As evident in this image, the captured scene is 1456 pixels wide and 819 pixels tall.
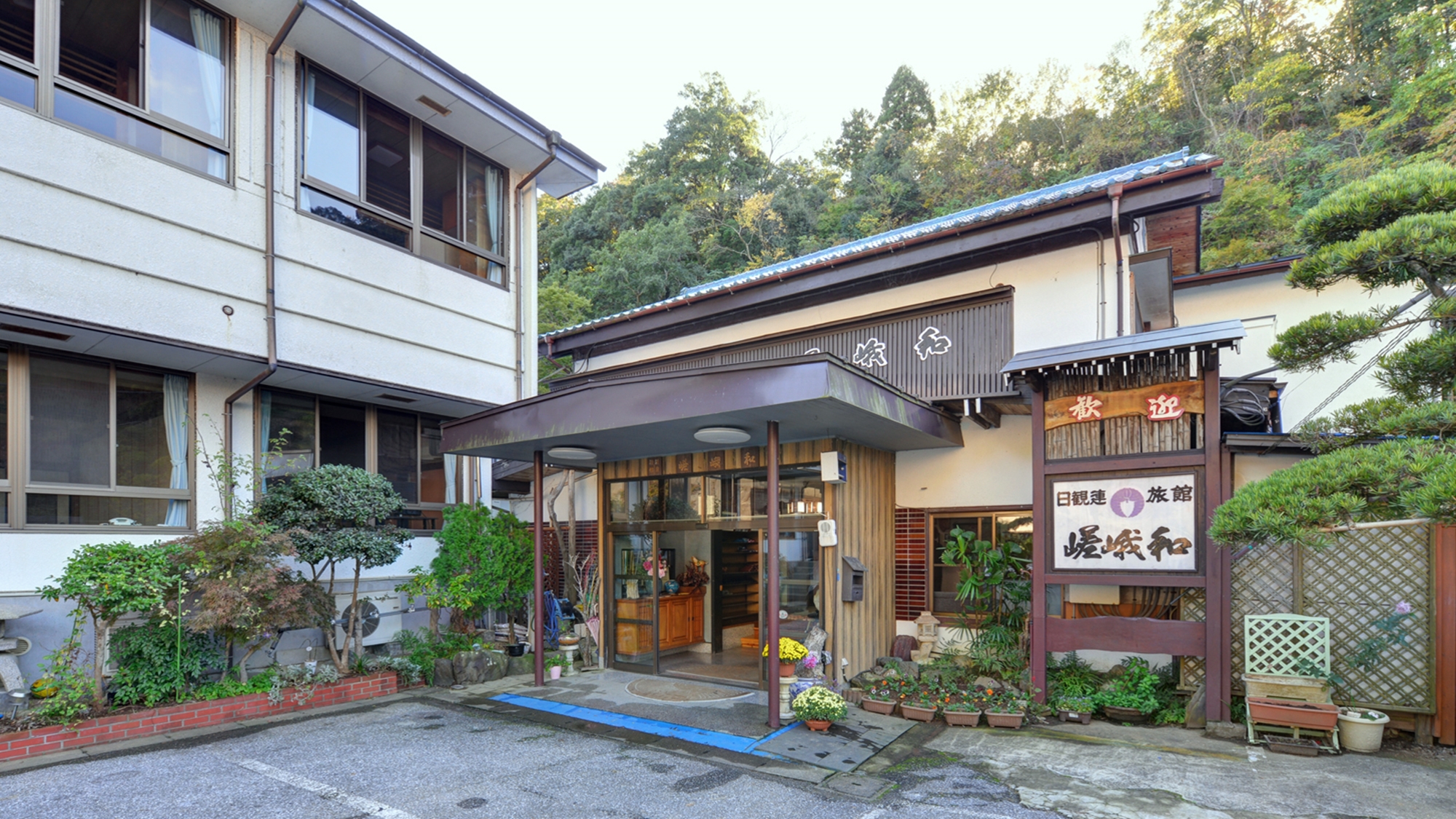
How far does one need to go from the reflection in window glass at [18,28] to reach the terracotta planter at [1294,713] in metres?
11.5

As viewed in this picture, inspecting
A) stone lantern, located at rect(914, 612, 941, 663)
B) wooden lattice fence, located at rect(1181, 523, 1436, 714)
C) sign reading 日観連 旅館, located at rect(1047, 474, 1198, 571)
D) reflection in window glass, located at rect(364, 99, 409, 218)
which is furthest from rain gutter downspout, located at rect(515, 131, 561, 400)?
wooden lattice fence, located at rect(1181, 523, 1436, 714)

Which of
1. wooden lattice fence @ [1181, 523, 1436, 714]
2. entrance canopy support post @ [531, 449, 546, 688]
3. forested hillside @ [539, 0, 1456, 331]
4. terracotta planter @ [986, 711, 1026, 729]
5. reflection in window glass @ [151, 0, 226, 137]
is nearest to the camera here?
wooden lattice fence @ [1181, 523, 1436, 714]

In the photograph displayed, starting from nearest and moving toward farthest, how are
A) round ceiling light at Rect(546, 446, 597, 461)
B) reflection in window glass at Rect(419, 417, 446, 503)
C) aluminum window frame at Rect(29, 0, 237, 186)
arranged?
1. aluminum window frame at Rect(29, 0, 237, 186)
2. round ceiling light at Rect(546, 446, 597, 461)
3. reflection in window glass at Rect(419, 417, 446, 503)

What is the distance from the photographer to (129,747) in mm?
5992

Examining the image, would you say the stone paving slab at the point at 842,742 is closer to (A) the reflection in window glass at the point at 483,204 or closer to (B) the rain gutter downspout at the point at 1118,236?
(B) the rain gutter downspout at the point at 1118,236

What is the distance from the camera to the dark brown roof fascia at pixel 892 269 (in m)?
7.14

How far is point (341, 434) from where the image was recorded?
30.1 feet

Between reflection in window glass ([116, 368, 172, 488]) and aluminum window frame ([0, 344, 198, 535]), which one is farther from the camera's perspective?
reflection in window glass ([116, 368, 172, 488])

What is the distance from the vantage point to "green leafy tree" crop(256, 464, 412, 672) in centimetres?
755

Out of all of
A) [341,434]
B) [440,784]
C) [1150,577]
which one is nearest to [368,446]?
[341,434]

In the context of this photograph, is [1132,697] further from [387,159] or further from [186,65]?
[186,65]

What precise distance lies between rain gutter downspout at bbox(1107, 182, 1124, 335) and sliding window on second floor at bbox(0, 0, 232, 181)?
8886mm

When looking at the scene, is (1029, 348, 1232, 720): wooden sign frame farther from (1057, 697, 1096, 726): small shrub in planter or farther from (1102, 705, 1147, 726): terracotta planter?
(1102, 705, 1147, 726): terracotta planter

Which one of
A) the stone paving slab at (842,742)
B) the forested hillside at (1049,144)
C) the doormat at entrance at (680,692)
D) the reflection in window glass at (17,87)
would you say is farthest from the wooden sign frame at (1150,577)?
the forested hillside at (1049,144)
